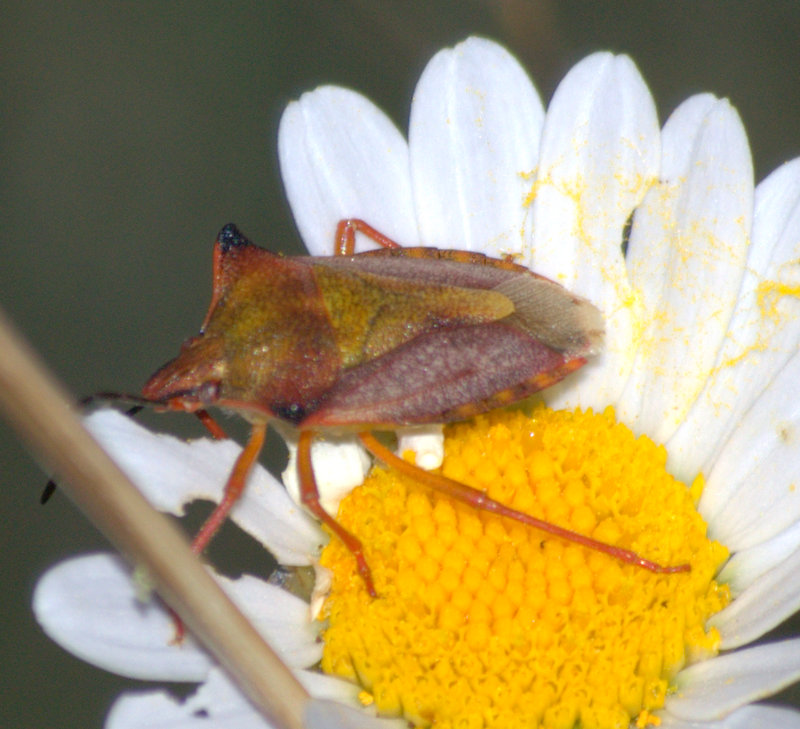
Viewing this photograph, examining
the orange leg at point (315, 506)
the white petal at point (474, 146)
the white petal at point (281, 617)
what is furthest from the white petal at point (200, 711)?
the white petal at point (474, 146)

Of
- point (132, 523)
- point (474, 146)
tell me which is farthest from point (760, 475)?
point (132, 523)

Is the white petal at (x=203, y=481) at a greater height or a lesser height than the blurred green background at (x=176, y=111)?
lesser

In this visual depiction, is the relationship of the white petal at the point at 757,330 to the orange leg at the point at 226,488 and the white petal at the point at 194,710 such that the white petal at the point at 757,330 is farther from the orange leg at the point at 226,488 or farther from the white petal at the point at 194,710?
the white petal at the point at 194,710

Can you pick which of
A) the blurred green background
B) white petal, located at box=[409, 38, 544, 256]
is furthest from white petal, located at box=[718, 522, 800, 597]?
the blurred green background

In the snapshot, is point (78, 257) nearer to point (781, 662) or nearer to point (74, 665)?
point (74, 665)

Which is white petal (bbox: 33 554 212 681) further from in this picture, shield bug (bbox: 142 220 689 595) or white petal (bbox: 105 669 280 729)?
shield bug (bbox: 142 220 689 595)

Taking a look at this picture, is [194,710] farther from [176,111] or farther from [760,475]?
[176,111]
